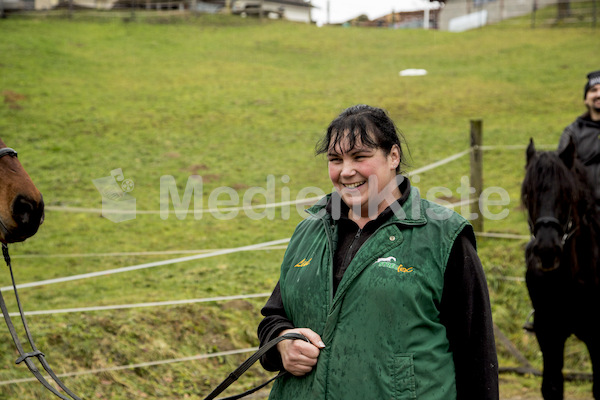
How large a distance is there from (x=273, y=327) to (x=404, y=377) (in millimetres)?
529

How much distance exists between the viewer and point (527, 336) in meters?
6.23

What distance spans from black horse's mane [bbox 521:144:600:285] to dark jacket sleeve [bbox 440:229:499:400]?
2.29 m

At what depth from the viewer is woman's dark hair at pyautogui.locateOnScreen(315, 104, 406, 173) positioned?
1.96 meters

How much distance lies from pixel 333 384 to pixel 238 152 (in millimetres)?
10414

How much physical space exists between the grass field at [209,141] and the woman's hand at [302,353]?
0.78 meters

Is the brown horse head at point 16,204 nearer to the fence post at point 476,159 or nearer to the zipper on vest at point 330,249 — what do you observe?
the zipper on vest at point 330,249

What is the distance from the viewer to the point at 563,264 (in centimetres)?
416

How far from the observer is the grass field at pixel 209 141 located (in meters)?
4.93

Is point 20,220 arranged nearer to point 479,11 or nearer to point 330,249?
point 330,249

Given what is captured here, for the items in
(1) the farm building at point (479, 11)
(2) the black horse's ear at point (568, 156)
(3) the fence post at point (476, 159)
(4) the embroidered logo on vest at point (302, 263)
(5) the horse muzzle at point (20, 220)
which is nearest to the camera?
(4) the embroidered logo on vest at point (302, 263)


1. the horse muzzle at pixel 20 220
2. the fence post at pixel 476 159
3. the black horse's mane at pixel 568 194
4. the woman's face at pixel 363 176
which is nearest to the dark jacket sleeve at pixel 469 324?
the woman's face at pixel 363 176

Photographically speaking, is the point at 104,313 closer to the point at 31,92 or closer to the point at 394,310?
the point at 394,310

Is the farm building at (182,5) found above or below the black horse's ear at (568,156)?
above

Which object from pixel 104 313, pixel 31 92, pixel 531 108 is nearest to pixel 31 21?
pixel 31 92
